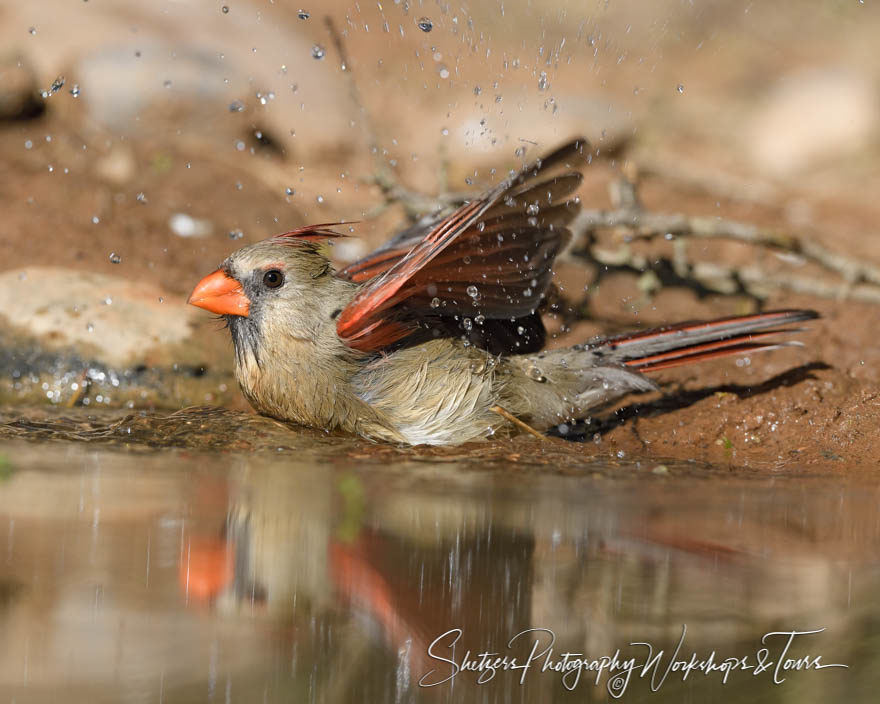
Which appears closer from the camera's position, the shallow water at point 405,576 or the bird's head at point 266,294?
the shallow water at point 405,576

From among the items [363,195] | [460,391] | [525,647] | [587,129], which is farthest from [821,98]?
[525,647]

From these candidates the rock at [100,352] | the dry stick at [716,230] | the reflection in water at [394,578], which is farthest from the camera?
the dry stick at [716,230]

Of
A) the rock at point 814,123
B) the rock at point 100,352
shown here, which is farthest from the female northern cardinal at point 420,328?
the rock at point 814,123

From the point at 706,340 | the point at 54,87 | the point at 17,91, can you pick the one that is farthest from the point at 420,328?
the point at 17,91

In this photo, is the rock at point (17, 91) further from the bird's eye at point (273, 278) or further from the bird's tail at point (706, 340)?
the bird's tail at point (706, 340)

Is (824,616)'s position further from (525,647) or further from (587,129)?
(587,129)

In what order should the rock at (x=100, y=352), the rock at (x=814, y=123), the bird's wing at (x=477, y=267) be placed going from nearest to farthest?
1. the bird's wing at (x=477, y=267)
2. the rock at (x=100, y=352)
3. the rock at (x=814, y=123)
